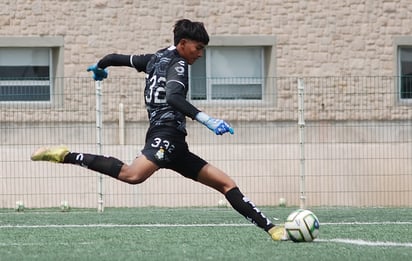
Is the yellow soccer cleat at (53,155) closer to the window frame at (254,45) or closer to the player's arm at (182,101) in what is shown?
the player's arm at (182,101)

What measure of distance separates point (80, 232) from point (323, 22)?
14.1 m

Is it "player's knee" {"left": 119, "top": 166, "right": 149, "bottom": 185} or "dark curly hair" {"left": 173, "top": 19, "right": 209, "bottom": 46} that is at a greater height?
"dark curly hair" {"left": 173, "top": 19, "right": 209, "bottom": 46}

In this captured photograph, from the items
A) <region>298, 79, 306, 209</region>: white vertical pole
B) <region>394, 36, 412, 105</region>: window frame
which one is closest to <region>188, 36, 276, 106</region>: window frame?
<region>394, 36, 412, 105</region>: window frame

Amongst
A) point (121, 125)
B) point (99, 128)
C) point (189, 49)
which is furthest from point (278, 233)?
point (121, 125)

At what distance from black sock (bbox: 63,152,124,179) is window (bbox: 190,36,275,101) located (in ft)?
45.4

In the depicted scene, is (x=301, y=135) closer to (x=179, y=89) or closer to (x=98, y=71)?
(x=98, y=71)

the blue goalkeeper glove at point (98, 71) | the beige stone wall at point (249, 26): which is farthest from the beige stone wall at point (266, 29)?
the blue goalkeeper glove at point (98, 71)

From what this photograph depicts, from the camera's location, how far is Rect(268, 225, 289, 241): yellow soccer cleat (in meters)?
11.3

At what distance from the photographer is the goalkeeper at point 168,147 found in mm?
11305

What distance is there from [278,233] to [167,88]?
1.64 meters

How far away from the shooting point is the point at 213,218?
54.3 ft

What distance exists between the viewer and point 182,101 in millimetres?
11008

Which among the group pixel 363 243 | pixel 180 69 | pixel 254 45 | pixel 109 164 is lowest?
pixel 363 243

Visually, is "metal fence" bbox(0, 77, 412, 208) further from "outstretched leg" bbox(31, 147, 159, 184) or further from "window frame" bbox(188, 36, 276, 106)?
"outstretched leg" bbox(31, 147, 159, 184)
